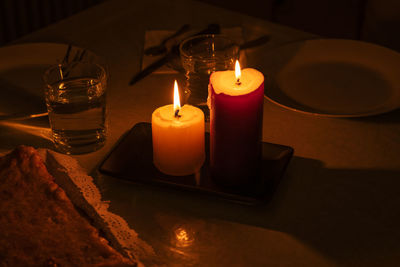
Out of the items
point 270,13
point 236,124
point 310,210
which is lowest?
point 270,13

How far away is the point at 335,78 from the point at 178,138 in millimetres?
462

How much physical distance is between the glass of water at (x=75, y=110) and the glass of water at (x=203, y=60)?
16 centimetres

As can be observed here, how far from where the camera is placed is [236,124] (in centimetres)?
68

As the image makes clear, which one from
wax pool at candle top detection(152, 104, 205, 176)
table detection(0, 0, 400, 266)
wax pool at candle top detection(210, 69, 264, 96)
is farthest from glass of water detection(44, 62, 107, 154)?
wax pool at candle top detection(210, 69, 264, 96)

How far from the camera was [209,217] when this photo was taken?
697 millimetres

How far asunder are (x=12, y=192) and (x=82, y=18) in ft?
2.52

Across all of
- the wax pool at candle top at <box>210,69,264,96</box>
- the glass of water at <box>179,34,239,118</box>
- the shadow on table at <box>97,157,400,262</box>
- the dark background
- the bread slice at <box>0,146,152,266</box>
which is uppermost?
the wax pool at candle top at <box>210,69,264,96</box>

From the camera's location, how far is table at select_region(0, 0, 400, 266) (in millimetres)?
643

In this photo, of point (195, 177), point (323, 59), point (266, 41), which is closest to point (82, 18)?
point (266, 41)

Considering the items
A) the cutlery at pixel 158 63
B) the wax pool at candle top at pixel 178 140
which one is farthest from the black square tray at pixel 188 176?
the cutlery at pixel 158 63

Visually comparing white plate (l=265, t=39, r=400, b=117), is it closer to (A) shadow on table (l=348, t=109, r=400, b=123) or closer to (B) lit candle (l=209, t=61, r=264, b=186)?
(A) shadow on table (l=348, t=109, r=400, b=123)

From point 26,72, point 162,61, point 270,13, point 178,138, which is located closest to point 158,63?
point 162,61

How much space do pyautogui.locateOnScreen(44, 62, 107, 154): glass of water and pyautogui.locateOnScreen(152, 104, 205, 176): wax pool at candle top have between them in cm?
14

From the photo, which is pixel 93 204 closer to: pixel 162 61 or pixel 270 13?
pixel 162 61
